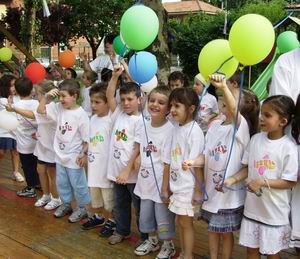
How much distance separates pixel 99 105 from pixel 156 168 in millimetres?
779

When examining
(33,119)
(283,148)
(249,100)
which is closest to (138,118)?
(249,100)

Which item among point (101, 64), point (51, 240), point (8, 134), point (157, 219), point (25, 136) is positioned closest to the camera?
point (157, 219)

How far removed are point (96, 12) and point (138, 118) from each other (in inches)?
625

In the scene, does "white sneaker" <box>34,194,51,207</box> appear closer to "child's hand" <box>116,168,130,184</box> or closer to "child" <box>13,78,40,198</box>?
"child" <box>13,78,40,198</box>

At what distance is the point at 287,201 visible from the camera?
249cm

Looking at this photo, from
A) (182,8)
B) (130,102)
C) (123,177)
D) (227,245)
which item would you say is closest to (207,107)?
(130,102)

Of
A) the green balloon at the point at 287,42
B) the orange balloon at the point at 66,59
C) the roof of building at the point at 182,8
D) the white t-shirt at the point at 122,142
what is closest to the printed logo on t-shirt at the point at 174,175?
the white t-shirt at the point at 122,142

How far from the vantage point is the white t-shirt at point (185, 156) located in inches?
111

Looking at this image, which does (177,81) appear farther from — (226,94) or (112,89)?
(226,94)

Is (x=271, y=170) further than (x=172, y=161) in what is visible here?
No

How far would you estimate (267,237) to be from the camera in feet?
8.13

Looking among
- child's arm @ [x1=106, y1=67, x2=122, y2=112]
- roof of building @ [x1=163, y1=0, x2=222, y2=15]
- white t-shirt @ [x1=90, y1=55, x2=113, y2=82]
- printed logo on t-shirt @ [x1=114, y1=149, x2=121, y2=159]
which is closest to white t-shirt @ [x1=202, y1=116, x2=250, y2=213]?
printed logo on t-shirt @ [x1=114, y1=149, x2=121, y2=159]

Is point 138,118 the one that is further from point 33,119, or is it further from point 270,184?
point 33,119

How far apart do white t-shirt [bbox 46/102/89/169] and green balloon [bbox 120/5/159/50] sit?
3.30 feet
